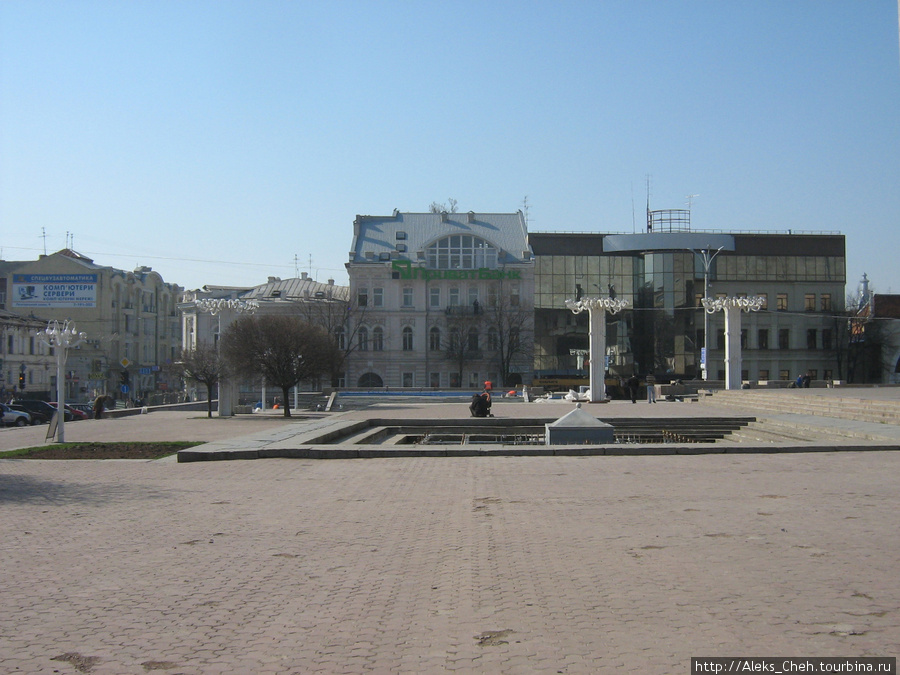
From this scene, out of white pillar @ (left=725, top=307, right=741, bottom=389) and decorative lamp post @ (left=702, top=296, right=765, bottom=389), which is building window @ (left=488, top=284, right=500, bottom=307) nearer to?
decorative lamp post @ (left=702, top=296, right=765, bottom=389)

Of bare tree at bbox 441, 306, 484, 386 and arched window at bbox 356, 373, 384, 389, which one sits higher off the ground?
bare tree at bbox 441, 306, 484, 386

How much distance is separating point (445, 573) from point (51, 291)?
57201 millimetres

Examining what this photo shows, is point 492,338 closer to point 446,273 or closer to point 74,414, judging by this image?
point 446,273

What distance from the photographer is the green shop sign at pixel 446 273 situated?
2778 inches

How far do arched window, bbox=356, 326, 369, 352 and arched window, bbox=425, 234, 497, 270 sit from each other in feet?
25.7

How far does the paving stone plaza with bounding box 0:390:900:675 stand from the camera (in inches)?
199

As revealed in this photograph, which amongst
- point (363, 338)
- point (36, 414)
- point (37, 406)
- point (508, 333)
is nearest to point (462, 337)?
point (508, 333)

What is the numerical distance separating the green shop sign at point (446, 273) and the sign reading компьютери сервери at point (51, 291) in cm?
2415

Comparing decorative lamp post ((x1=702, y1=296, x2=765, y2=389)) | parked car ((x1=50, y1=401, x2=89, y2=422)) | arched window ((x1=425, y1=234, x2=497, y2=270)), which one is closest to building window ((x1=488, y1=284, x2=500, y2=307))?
arched window ((x1=425, y1=234, x2=497, y2=270))

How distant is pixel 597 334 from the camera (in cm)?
4053

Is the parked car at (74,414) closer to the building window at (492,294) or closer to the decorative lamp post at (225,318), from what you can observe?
the decorative lamp post at (225,318)

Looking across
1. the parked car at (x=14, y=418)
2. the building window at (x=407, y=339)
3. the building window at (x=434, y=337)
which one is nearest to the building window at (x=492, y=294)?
the building window at (x=434, y=337)

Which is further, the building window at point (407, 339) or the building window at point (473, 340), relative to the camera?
the building window at point (407, 339)

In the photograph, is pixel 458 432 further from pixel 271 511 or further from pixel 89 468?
pixel 271 511
